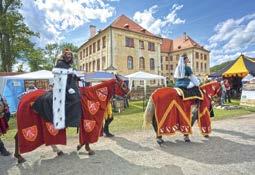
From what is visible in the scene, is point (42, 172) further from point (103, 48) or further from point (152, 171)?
point (103, 48)

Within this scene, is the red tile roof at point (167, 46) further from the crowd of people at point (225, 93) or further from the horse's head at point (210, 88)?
the horse's head at point (210, 88)

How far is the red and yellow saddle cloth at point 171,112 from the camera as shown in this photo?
5.97 metres

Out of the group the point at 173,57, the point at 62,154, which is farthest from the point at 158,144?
the point at 173,57

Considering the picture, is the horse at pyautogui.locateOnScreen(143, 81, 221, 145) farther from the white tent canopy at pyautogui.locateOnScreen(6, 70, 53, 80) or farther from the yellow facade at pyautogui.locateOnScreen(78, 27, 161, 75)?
the yellow facade at pyautogui.locateOnScreen(78, 27, 161, 75)

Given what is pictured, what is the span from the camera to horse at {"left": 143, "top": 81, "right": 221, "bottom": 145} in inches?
235

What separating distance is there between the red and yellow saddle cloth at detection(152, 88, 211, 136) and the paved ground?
14.2 inches

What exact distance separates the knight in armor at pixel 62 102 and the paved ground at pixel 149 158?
30.7 inches

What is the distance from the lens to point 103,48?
38.4 metres

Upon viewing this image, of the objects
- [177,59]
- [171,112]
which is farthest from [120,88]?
[177,59]

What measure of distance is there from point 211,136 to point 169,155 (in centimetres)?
212

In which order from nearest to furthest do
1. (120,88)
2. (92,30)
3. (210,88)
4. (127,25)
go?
(120,88)
(210,88)
(127,25)
(92,30)

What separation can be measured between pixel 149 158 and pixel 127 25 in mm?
34921

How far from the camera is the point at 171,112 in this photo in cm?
606

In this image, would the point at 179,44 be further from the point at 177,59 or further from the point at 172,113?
the point at 172,113
